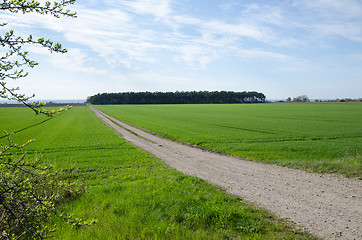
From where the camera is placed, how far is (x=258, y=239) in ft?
23.7

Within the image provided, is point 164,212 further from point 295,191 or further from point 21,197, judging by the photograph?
point 295,191

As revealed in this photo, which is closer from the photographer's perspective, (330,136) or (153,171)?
(153,171)

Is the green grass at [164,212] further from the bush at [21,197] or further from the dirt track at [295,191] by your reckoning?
the bush at [21,197]

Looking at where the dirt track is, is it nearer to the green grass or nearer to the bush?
the green grass

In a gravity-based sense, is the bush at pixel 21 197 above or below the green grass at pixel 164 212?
above

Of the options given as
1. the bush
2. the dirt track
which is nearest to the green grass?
the dirt track

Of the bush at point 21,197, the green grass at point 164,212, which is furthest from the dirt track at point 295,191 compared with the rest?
the bush at point 21,197

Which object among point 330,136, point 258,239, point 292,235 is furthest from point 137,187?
point 330,136

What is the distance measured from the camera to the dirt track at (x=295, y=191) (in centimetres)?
811

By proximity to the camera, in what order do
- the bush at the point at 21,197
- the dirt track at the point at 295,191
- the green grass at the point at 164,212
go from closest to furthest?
the bush at the point at 21,197
the green grass at the point at 164,212
the dirt track at the point at 295,191

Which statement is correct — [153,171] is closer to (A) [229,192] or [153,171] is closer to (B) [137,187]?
(B) [137,187]

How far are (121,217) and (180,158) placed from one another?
11.7m

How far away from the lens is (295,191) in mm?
11297

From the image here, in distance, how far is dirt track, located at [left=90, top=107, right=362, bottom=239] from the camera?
26.6 feet
